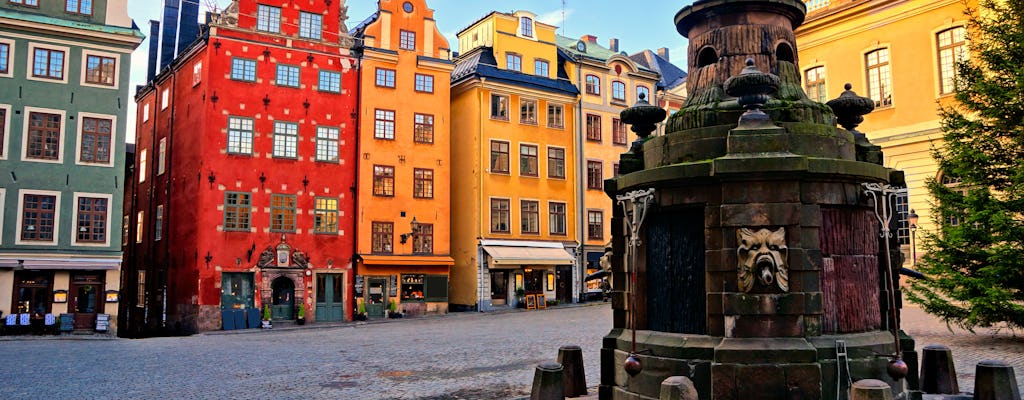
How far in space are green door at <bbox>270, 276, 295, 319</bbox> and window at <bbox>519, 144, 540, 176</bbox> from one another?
13.0 meters

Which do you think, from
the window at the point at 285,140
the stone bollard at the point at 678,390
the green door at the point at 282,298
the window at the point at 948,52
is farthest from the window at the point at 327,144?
the stone bollard at the point at 678,390

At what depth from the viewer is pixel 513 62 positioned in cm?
4212

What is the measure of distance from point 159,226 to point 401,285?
12.0 m

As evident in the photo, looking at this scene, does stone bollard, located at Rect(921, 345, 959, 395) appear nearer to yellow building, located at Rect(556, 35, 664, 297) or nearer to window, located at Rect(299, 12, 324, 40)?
window, located at Rect(299, 12, 324, 40)

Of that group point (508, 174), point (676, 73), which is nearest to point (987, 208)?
point (508, 174)

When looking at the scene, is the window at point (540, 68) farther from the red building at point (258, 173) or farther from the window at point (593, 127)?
the red building at point (258, 173)

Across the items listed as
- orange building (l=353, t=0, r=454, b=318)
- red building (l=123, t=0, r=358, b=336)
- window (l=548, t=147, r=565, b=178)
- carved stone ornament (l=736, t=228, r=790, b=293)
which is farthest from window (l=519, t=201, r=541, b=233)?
carved stone ornament (l=736, t=228, r=790, b=293)

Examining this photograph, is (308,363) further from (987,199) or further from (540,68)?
(540,68)

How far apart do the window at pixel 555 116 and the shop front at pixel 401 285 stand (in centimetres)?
970

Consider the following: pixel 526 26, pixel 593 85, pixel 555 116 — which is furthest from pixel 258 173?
pixel 593 85

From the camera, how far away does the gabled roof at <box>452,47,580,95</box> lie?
132ft

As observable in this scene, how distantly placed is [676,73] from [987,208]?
44.6m

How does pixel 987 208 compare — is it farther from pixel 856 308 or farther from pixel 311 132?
pixel 311 132

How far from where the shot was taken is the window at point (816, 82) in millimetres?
36125
